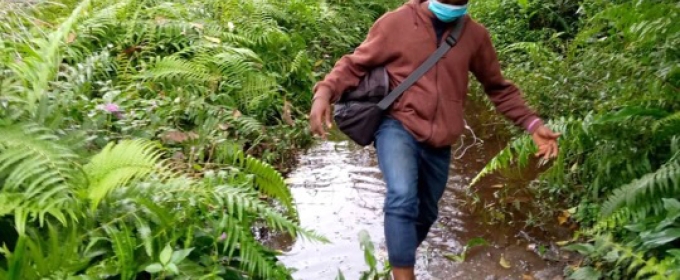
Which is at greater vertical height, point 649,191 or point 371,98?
point 371,98

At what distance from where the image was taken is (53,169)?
9.62ft

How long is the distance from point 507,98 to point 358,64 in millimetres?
940

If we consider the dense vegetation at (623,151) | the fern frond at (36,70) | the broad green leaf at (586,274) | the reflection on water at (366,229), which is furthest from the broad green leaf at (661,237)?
the fern frond at (36,70)

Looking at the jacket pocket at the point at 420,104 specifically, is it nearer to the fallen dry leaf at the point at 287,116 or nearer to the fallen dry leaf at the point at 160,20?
the fallen dry leaf at the point at 287,116

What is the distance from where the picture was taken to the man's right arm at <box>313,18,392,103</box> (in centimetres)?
346

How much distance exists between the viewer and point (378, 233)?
15.5 ft

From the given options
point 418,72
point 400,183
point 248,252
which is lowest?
point 248,252

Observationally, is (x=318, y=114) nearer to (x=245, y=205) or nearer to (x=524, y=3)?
(x=245, y=205)

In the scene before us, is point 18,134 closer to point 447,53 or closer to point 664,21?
point 447,53

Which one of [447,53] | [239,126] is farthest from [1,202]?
[239,126]

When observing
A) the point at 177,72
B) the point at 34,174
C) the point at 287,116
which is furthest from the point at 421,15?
the point at 287,116

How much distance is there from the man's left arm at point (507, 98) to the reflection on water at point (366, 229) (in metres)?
1.02

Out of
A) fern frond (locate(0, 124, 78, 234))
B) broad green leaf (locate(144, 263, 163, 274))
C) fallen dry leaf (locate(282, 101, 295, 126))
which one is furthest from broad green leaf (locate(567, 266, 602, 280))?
fallen dry leaf (locate(282, 101, 295, 126))

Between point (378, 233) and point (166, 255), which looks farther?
point (378, 233)
